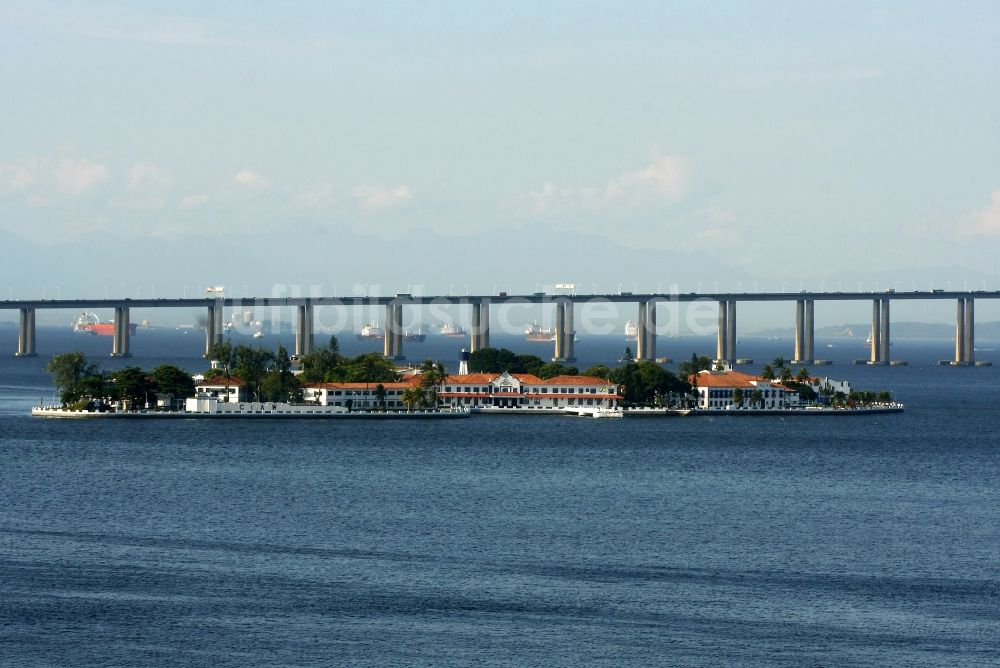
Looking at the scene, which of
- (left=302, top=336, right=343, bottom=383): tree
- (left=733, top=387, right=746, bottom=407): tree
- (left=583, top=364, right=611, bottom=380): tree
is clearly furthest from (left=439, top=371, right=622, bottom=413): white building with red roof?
(left=733, top=387, right=746, bottom=407): tree

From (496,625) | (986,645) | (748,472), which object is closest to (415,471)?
(748,472)

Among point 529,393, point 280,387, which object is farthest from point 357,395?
point 529,393

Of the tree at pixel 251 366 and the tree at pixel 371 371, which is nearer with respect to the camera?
the tree at pixel 251 366

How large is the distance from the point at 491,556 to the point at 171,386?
218ft

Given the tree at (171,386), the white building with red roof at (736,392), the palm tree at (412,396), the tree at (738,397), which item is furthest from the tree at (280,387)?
the tree at (738,397)

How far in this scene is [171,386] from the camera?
108m

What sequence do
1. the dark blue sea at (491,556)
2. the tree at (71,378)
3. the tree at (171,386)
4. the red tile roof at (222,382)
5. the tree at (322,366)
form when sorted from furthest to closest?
the tree at (322,366), the red tile roof at (222,382), the tree at (171,386), the tree at (71,378), the dark blue sea at (491,556)

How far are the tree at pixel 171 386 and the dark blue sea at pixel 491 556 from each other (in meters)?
24.0

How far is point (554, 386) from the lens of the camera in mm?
121625

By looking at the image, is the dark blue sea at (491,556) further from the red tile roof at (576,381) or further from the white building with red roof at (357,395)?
the red tile roof at (576,381)

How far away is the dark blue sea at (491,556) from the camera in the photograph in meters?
35.6

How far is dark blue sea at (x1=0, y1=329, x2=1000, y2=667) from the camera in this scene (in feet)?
117

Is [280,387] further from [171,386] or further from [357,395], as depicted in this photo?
[171,386]

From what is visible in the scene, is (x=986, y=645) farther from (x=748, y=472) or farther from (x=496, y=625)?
(x=748, y=472)
